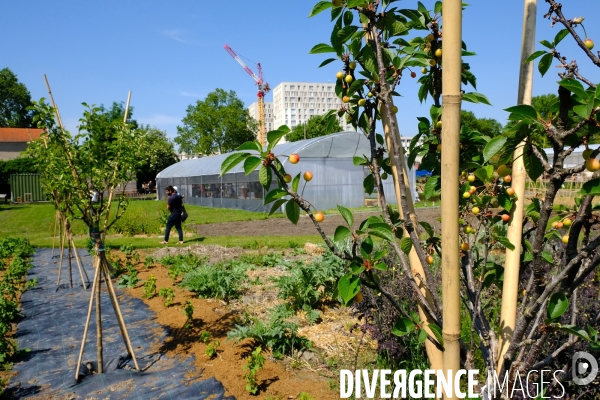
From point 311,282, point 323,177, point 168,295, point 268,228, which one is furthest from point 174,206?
point 323,177

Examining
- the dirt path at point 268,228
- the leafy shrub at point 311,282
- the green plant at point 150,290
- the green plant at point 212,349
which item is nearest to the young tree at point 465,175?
the green plant at point 212,349

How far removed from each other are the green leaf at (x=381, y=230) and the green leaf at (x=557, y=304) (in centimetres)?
53

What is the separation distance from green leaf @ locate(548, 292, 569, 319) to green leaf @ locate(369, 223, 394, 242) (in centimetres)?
53

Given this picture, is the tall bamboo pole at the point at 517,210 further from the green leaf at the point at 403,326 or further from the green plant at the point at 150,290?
the green plant at the point at 150,290

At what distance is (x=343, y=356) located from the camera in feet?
11.9

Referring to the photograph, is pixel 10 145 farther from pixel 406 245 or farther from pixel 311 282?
pixel 406 245

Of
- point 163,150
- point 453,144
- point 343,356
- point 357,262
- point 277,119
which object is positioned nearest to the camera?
point 453,144

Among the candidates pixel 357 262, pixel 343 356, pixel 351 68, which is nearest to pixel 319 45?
pixel 351 68

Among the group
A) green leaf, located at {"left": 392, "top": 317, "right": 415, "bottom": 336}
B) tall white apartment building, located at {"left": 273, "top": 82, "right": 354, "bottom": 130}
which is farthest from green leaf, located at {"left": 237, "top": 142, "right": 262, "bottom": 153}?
tall white apartment building, located at {"left": 273, "top": 82, "right": 354, "bottom": 130}

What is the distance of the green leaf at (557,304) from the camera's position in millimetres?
1323

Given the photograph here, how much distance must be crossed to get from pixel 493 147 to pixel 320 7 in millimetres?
691

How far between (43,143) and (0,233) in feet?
44.1

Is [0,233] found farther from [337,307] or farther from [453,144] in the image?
[453,144]

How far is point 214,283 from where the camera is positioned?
18.1 feet
